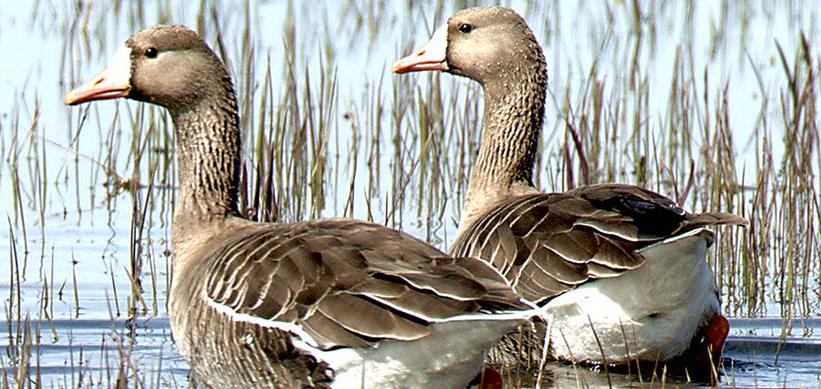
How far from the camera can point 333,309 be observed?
20.8ft

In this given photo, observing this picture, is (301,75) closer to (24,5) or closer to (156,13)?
(156,13)

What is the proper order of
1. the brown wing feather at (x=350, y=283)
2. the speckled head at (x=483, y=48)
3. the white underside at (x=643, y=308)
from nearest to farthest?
1. the brown wing feather at (x=350, y=283)
2. the white underside at (x=643, y=308)
3. the speckled head at (x=483, y=48)

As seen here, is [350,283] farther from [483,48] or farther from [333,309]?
[483,48]

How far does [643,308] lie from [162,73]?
8.53 ft

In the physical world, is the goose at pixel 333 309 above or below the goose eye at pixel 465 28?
below

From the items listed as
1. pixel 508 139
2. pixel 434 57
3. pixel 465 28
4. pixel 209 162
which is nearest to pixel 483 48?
pixel 465 28

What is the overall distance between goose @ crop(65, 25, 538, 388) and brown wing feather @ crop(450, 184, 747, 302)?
117 centimetres

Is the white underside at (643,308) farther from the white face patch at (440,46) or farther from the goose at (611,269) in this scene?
the white face patch at (440,46)

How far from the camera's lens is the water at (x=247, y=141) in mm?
8711

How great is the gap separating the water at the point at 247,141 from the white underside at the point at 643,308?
0.76ft

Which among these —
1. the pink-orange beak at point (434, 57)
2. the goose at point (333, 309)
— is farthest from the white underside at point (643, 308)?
the pink-orange beak at point (434, 57)

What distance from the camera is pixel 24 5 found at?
16.8 meters

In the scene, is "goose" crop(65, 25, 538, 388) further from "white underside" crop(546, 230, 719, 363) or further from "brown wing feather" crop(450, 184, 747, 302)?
"white underside" crop(546, 230, 719, 363)

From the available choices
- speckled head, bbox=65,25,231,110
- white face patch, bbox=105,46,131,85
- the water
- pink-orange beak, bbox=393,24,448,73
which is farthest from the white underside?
white face patch, bbox=105,46,131,85
